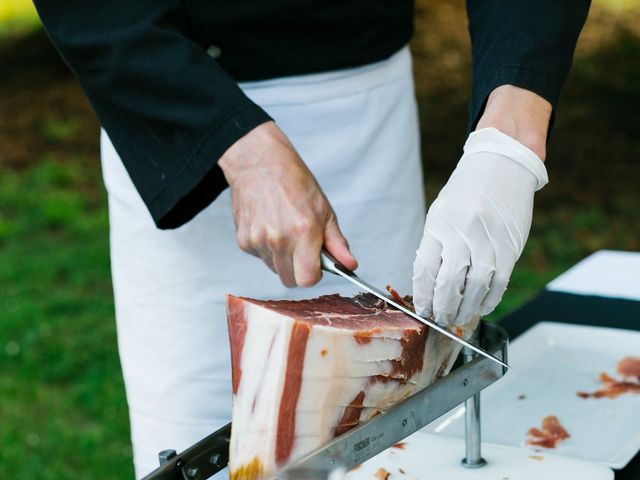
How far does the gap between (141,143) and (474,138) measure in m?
0.67

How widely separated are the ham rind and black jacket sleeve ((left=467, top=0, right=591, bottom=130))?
556 mm

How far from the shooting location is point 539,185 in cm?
181

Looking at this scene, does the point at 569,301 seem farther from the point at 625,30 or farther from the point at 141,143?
the point at 625,30

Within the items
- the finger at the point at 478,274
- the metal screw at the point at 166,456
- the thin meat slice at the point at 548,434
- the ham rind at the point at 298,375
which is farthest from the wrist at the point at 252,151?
the thin meat slice at the point at 548,434

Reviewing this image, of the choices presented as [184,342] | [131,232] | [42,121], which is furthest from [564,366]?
[42,121]

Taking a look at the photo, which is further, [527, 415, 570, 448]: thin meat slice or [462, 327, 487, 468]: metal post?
[527, 415, 570, 448]: thin meat slice

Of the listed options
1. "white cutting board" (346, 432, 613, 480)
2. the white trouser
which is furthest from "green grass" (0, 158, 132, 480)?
"white cutting board" (346, 432, 613, 480)

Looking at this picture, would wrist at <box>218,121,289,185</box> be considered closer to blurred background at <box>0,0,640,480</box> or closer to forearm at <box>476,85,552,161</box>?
forearm at <box>476,85,552,161</box>

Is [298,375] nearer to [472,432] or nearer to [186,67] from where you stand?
[472,432]

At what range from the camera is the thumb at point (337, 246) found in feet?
5.62

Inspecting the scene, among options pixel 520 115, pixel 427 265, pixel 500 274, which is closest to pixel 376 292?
pixel 427 265

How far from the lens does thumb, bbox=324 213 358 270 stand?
1.71 metres

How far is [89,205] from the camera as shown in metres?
7.28

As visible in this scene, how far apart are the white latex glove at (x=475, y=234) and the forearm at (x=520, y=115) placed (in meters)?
0.06
